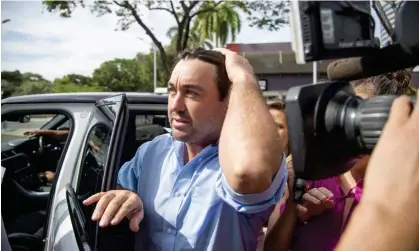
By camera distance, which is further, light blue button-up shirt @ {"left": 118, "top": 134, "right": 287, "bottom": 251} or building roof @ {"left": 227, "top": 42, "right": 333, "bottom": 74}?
building roof @ {"left": 227, "top": 42, "right": 333, "bottom": 74}

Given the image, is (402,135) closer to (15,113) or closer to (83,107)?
(83,107)

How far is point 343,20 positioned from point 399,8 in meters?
0.09

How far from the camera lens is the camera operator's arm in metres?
0.67

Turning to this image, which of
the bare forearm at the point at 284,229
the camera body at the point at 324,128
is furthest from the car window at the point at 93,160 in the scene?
the camera body at the point at 324,128

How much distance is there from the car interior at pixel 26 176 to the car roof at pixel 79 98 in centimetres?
11

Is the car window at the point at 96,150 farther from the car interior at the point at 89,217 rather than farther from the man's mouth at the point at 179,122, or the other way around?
the man's mouth at the point at 179,122

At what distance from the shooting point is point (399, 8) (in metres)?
0.77

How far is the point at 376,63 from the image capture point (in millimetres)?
841

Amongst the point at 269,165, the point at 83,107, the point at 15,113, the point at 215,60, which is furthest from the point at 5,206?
the point at 269,165

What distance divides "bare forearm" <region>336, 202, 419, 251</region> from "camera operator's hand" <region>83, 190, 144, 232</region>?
3.43 ft

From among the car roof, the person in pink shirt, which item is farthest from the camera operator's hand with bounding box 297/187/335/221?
the car roof

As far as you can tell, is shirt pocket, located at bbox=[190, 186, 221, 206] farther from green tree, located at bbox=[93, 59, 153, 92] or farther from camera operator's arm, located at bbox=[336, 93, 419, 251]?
green tree, located at bbox=[93, 59, 153, 92]

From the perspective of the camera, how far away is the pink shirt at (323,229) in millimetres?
1698

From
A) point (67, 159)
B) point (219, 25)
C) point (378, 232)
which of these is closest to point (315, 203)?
point (378, 232)
